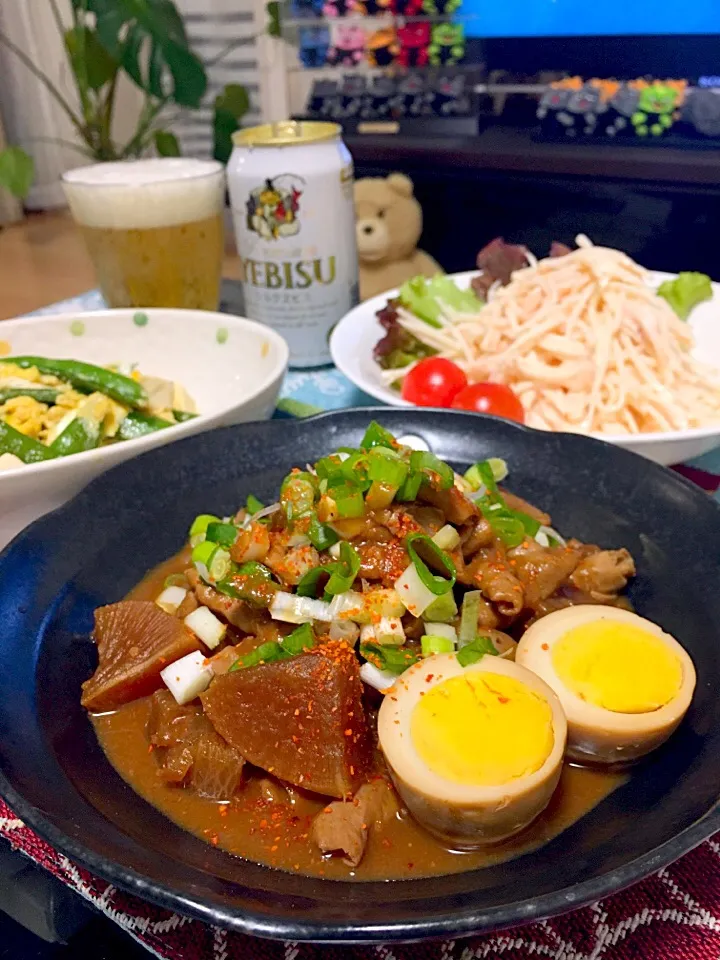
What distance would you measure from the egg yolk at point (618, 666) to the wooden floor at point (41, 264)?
412 centimetres

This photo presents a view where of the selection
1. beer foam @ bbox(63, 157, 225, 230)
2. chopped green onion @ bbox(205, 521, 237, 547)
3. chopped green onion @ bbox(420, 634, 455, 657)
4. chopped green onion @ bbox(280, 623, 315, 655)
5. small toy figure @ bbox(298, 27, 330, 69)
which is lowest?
chopped green onion @ bbox(420, 634, 455, 657)

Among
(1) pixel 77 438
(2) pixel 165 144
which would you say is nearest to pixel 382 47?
(2) pixel 165 144

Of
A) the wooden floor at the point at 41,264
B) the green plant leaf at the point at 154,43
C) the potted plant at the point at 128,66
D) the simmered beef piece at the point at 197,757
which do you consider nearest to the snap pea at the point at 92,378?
the simmered beef piece at the point at 197,757

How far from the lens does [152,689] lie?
1474 mm

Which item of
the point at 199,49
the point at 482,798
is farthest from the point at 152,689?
the point at 199,49

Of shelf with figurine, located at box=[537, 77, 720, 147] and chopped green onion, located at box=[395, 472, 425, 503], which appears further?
shelf with figurine, located at box=[537, 77, 720, 147]

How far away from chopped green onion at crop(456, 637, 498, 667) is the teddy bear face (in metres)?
3.19

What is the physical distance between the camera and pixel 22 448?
1.94 meters

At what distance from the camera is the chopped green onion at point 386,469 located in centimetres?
151

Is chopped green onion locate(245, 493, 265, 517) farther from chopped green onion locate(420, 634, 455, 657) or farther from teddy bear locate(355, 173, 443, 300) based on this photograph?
teddy bear locate(355, 173, 443, 300)

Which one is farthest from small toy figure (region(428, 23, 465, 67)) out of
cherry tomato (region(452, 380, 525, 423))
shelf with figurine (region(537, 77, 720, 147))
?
cherry tomato (region(452, 380, 525, 423))

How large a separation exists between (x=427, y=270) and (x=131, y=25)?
238 centimetres

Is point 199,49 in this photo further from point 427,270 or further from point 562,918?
point 562,918

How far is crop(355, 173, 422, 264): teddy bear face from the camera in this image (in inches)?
166
